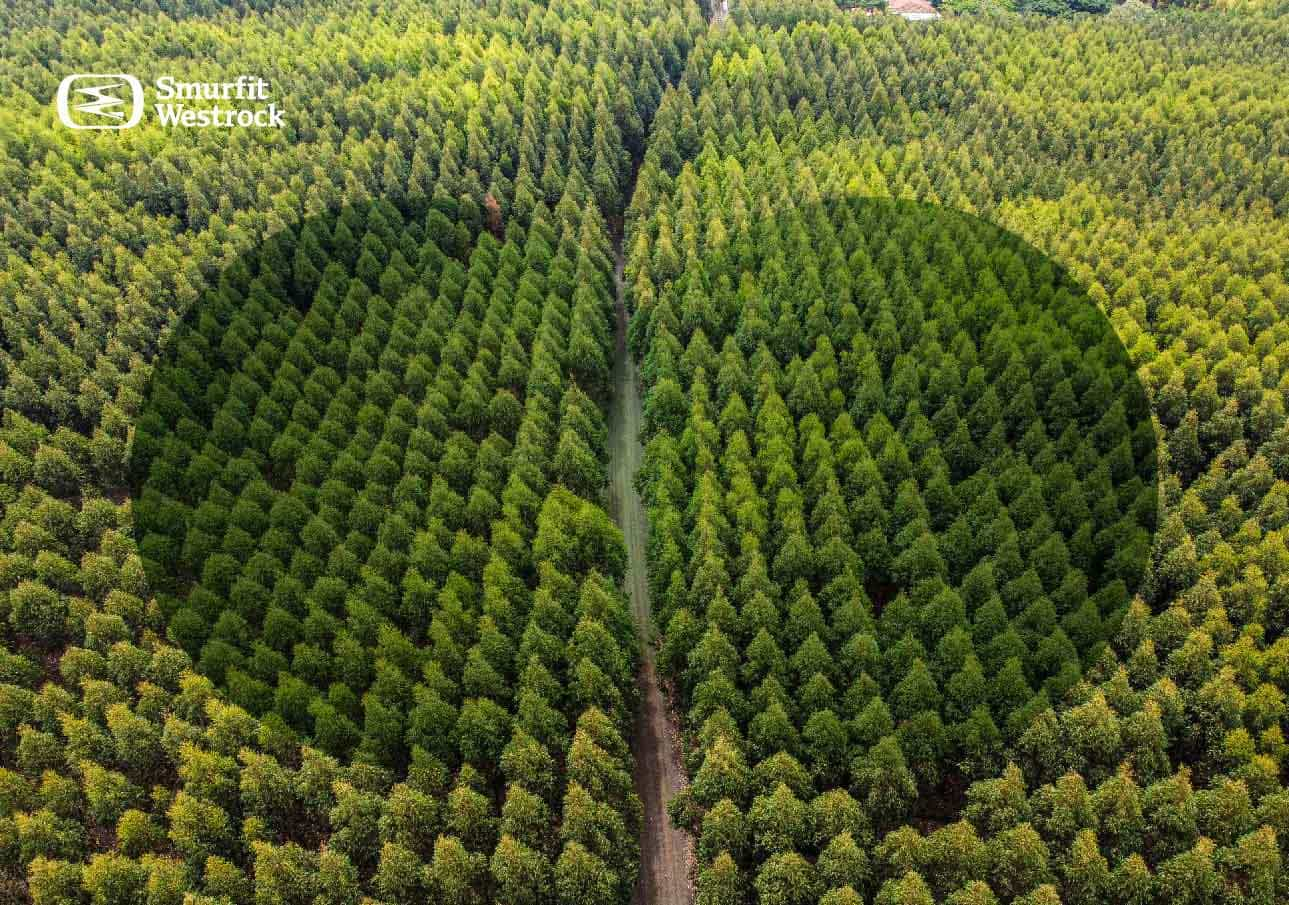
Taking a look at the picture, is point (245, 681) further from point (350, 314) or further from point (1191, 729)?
point (1191, 729)

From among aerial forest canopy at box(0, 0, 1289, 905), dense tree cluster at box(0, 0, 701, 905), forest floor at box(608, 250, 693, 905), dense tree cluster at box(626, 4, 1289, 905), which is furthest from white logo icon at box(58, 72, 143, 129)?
forest floor at box(608, 250, 693, 905)

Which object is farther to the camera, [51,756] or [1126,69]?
[1126,69]

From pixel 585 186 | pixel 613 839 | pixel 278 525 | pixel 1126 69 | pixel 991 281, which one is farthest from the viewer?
pixel 1126 69

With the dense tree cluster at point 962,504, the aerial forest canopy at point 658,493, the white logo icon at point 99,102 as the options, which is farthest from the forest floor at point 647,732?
the white logo icon at point 99,102

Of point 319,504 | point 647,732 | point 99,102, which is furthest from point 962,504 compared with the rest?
point 99,102

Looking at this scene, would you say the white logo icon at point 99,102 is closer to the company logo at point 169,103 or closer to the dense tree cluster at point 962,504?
the company logo at point 169,103

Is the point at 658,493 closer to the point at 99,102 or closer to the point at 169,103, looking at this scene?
the point at 169,103

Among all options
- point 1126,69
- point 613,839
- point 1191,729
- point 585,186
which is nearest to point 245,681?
point 613,839
